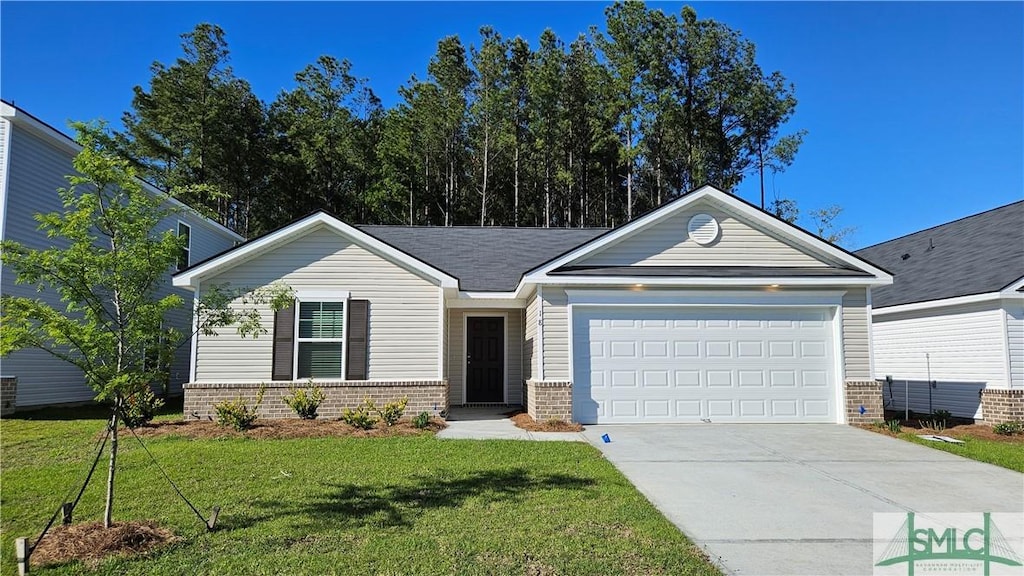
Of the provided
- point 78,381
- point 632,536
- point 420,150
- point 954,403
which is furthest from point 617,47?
point 632,536

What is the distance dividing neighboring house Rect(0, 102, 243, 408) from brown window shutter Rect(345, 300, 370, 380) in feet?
11.8

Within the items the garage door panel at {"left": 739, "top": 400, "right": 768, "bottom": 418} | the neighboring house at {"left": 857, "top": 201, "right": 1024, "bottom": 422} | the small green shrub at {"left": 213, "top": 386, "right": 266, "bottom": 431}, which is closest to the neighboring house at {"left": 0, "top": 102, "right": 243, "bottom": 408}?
the small green shrub at {"left": 213, "top": 386, "right": 266, "bottom": 431}

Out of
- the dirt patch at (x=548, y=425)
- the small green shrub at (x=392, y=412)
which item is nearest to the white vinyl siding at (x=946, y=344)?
the dirt patch at (x=548, y=425)

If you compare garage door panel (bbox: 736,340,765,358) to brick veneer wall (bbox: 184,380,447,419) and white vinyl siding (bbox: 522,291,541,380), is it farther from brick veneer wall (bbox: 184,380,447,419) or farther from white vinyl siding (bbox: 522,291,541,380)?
brick veneer wall (bbox: 184,380,447,419)

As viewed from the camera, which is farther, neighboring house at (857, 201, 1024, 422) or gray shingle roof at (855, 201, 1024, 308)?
gray shingle roof at (855, 201, 1024, 308)

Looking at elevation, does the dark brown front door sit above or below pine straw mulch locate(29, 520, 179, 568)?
above

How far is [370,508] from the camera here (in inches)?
210

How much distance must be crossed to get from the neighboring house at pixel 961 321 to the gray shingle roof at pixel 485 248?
754cm

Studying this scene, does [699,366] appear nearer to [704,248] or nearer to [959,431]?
[704,248]

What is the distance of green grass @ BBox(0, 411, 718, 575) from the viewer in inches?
159

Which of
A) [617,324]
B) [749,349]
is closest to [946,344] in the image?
[749,349]

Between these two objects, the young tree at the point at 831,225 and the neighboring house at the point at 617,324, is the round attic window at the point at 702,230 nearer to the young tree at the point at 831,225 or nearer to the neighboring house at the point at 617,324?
the neighboring house at the point at 617,324

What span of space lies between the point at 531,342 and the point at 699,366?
11.5 ft

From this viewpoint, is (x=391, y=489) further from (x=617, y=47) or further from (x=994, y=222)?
(x=617, y=47)
